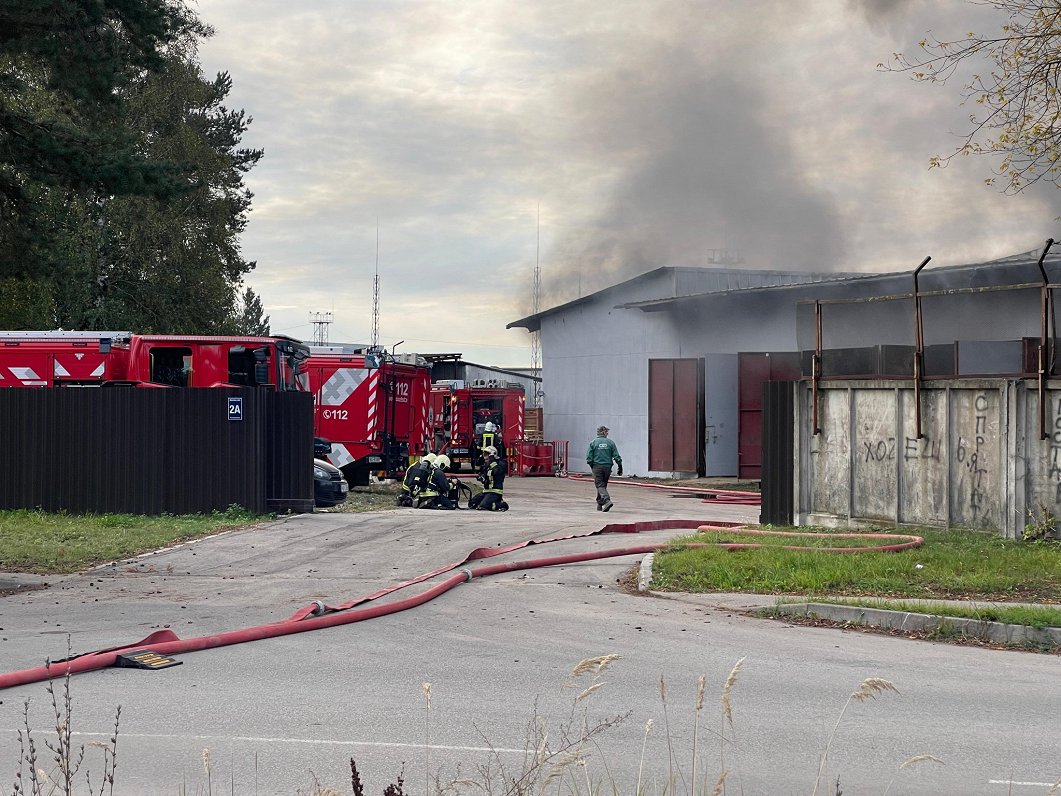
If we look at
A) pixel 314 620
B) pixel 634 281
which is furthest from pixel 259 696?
pixel 634 281

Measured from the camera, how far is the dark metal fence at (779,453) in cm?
1667

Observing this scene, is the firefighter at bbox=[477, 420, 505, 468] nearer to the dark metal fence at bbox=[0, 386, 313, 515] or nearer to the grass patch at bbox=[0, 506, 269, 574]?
the dark metal fence at bbox=[0, 386, 313, 515]

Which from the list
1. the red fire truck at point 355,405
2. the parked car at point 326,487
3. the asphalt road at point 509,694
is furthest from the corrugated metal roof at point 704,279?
the asphalt road at point 509,694

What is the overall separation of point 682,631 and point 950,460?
6668 millimetres

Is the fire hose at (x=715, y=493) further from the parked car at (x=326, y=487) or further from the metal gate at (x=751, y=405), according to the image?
the parked car at (x=326, y=487)

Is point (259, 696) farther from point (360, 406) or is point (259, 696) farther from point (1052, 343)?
point (360, 406)

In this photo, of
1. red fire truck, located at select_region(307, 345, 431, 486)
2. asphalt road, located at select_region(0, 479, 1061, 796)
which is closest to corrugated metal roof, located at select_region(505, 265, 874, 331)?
red fire truck, located at select_region(307, 345, 431, 486)

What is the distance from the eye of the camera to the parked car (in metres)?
20.5

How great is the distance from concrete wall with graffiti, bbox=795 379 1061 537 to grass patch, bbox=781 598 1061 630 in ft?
13.3

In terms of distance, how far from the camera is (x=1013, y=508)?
1362 centimetres

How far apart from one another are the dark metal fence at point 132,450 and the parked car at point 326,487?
196 centimetres

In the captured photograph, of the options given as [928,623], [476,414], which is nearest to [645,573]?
[928,623]

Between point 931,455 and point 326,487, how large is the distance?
10.8 m

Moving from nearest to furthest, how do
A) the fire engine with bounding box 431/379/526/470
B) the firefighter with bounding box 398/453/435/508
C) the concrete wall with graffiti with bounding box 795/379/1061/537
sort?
the concrete wall with graffiti with bounding box 795/379/1061/537
the firefighter with bounding box 398/453/435/508
the fire engine with bounding box 431/379/526/470
